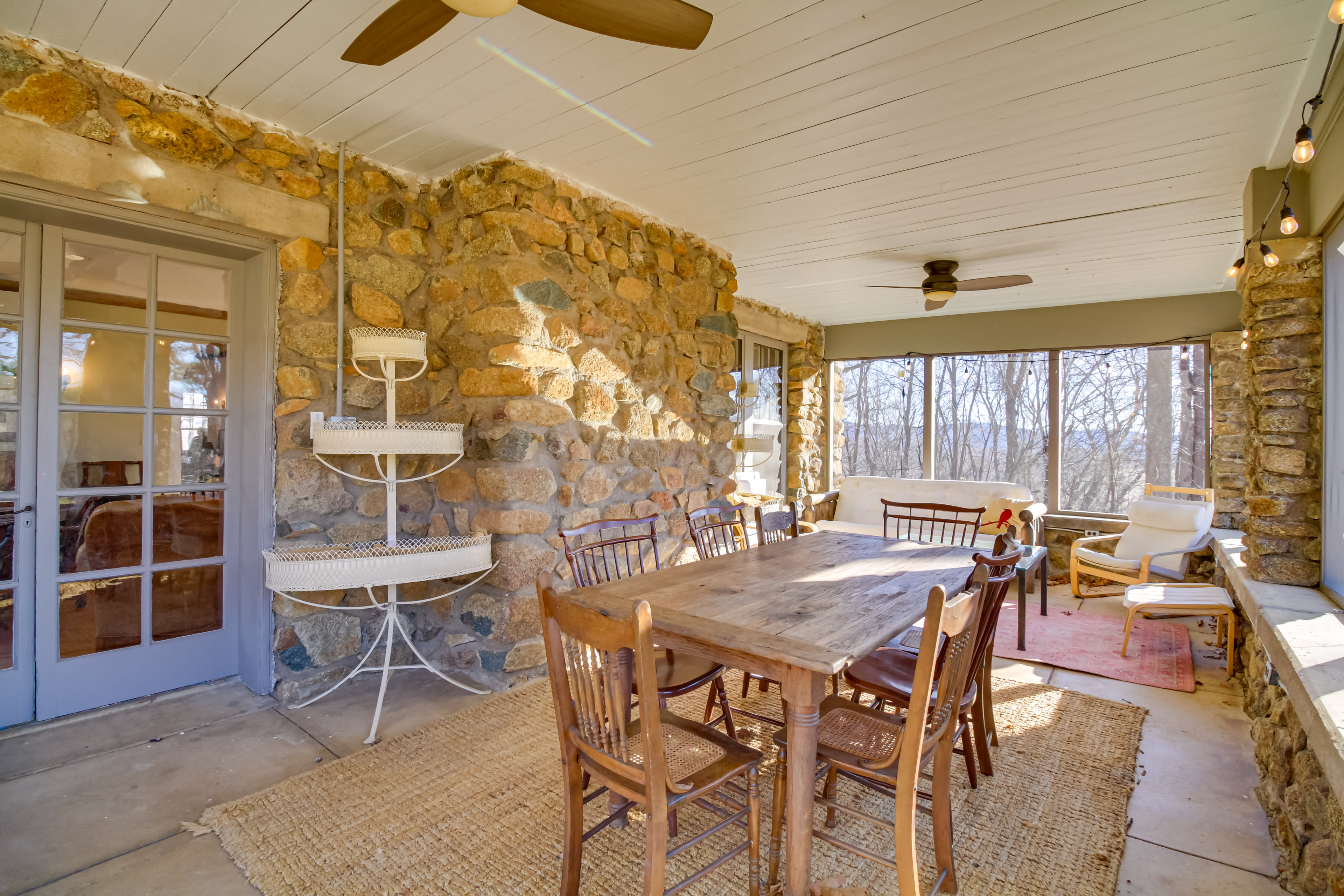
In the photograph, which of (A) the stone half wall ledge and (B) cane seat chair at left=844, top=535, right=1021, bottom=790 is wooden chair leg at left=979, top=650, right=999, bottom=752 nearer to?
(B) cane seat chair at left=844, top=535, right=1021, bottom=790

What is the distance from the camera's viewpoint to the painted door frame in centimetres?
262

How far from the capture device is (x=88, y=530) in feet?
7.98

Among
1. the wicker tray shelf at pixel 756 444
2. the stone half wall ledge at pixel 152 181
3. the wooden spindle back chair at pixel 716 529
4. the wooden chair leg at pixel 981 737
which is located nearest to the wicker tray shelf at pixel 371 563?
the wooden spindle back chair at pixel 716 529

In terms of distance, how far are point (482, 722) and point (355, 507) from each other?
108 centimetres

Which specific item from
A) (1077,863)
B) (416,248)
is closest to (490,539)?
(416,248)

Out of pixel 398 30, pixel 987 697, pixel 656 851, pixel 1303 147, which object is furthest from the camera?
pixel 987 697

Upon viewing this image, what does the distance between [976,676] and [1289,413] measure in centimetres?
165

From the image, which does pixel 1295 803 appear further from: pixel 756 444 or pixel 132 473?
pixel 132 473

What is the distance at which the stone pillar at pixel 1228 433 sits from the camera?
4.63 metres

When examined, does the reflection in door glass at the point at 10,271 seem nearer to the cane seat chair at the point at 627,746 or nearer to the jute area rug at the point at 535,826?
the jute area rug at the point at 535,826

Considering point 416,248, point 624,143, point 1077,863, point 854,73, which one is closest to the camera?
point 1077,863

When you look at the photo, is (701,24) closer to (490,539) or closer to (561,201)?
(561,201)

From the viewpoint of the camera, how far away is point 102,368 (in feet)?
8.09

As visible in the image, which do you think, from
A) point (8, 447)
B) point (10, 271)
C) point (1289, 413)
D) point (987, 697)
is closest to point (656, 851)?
point (987, 697)
